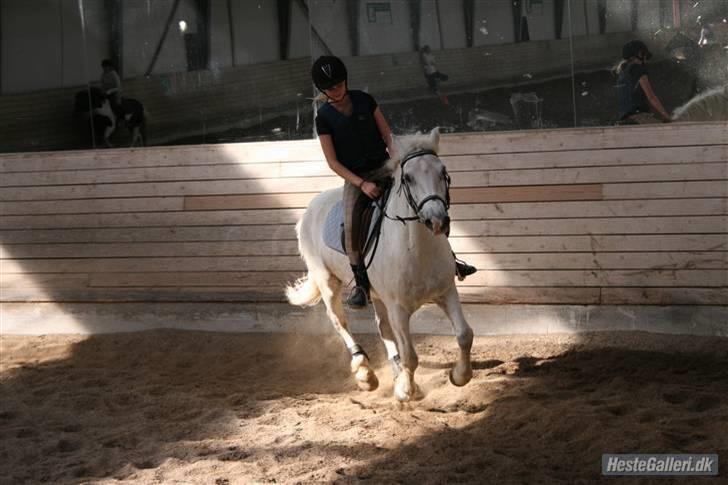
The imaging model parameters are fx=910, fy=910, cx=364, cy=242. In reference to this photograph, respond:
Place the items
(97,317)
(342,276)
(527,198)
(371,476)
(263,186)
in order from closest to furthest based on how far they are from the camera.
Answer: (371,476) → (342,276) → (527,198) → (263,186) → (97,317)

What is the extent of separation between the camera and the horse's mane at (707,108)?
6531 mm

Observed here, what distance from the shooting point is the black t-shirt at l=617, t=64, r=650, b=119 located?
6816 mm

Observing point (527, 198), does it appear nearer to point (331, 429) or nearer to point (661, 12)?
point (661, 12)

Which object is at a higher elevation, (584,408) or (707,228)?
(707,228)

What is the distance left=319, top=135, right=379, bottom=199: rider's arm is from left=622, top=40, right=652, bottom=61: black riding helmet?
254 cm

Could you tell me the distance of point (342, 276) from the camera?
20.9ft

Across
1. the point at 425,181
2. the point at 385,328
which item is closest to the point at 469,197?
the point at 385,328

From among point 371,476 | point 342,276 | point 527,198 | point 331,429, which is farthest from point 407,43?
point 371,476

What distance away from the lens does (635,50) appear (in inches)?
269

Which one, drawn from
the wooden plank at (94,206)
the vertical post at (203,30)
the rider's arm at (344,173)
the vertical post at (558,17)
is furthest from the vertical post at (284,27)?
the rider's arm at (344,173)

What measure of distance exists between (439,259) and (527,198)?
2079 mm

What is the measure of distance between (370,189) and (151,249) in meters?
3.69

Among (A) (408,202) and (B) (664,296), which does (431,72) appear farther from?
(A) (408,202)

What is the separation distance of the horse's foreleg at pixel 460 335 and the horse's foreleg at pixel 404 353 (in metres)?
0.25
